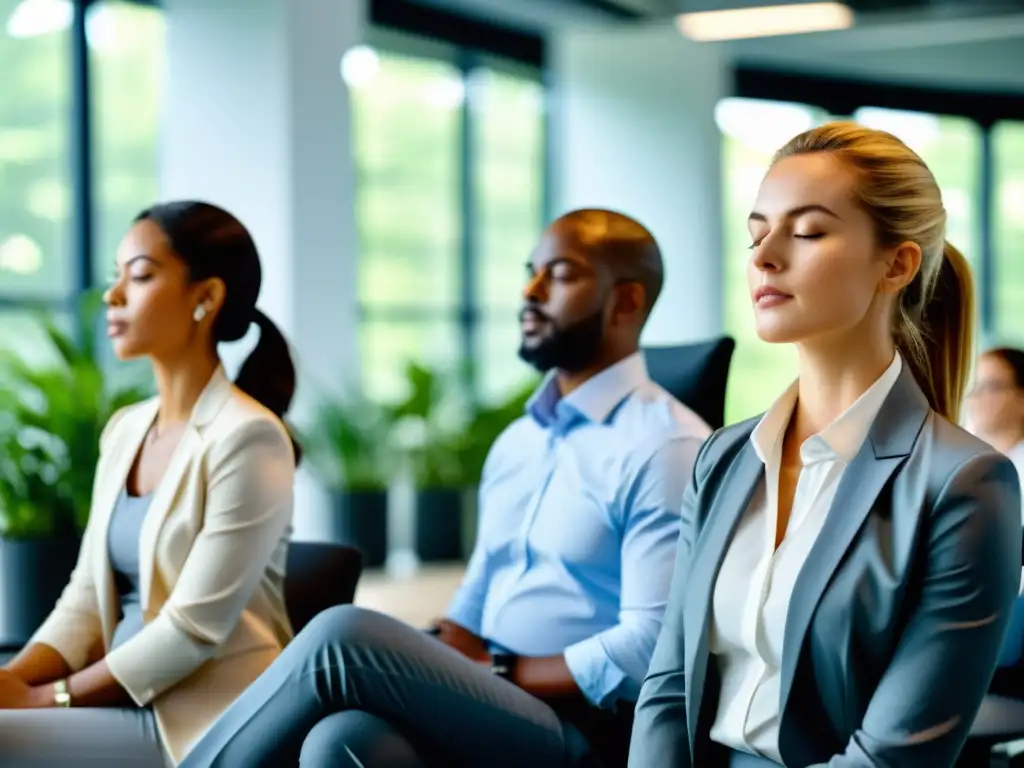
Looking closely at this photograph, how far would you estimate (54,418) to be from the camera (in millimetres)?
4363

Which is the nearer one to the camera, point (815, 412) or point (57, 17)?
point (815, 412)

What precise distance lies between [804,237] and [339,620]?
86cm

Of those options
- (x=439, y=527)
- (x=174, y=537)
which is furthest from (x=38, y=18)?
(x=174, y=537)

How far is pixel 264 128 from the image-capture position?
20.4 feet

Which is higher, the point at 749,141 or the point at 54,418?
the point at 749,141

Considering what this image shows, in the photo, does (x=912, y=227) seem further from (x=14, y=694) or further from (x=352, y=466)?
(x=352, y=466)

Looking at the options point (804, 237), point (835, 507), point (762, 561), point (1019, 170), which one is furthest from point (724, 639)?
point (1019, 170)

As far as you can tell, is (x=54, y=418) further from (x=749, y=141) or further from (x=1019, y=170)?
(x=1019, y=170)

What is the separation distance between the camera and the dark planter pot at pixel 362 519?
258 inches

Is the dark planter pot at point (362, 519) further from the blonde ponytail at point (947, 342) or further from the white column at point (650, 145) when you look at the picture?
the blonde ponytail at point (947, 342)

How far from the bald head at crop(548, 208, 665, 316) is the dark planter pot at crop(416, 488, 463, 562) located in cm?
456

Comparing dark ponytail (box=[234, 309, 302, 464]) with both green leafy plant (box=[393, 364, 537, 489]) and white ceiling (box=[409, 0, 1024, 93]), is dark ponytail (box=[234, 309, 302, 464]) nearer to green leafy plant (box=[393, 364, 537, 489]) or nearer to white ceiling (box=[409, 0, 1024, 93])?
green leafy plant (box=[393, 364, 537, 489])

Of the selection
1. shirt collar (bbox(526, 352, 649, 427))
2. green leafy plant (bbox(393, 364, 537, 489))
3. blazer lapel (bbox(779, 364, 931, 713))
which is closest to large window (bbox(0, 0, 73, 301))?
green leafy plant (bbox(393, 364, 537, 489))

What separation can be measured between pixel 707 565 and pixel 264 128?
4845 millimetres
